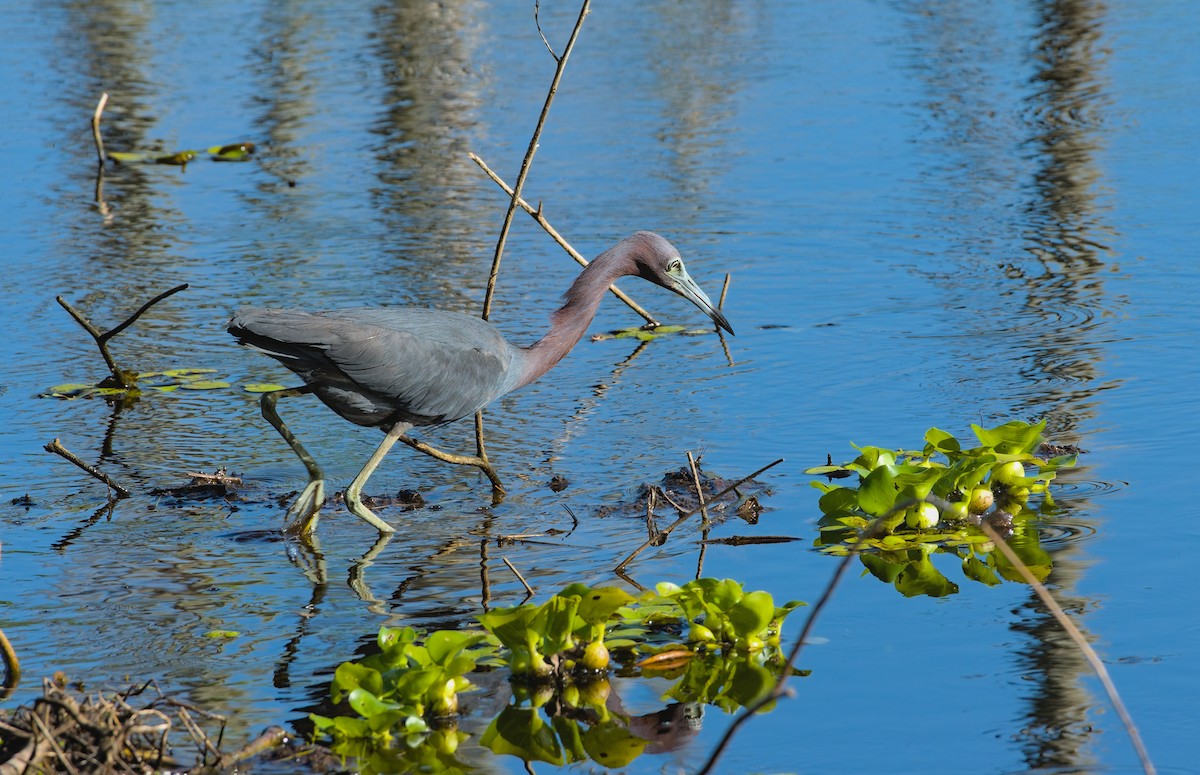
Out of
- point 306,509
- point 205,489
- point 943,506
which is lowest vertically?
point 205,489

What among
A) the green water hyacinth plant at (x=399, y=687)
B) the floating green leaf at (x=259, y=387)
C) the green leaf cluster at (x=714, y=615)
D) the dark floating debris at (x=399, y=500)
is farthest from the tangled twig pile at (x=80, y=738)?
the floating green leaf at (x=259, y=387)

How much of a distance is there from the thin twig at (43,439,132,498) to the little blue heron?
0.72m

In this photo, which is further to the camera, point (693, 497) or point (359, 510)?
point (693, 497)

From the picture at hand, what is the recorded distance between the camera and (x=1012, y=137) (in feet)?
47.0

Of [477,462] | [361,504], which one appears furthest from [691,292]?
[361,504]

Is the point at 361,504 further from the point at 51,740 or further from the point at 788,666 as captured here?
the point at 788,666

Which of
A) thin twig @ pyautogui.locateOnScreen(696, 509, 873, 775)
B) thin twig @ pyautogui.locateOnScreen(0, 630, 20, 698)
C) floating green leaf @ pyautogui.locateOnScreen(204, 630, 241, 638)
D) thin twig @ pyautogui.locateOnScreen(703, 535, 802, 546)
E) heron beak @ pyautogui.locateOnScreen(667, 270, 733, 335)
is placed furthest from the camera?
heron beak @ pyautogui.locateOnScreen(667, 270, 733, 335)

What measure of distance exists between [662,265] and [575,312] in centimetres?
45

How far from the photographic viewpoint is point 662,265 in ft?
24.3

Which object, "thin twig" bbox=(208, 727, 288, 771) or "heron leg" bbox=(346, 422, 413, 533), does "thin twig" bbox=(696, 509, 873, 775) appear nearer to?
"thin twig" bbox=(208, 727, 288, 771)

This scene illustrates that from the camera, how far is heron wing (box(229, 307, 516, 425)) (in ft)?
21.6

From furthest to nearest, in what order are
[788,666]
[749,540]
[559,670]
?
[749,540] → [559,670] → [788,666]

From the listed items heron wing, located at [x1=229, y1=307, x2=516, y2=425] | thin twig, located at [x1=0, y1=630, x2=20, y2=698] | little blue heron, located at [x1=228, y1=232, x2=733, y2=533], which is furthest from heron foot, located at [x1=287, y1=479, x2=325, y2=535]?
thin twig, located at [x1=0, y1=630, x2=20, y2=698]

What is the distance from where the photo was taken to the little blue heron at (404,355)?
662 cm
